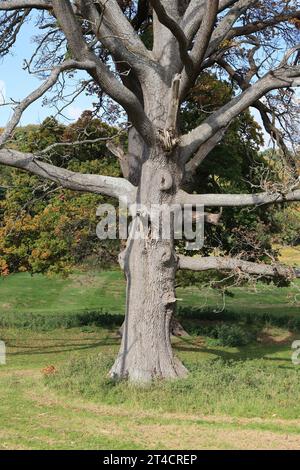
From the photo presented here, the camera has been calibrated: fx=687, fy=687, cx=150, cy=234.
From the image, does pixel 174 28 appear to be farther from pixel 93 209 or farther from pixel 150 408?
pixel 93 209

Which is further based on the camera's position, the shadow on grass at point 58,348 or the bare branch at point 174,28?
the shadow on grass at point 58,348

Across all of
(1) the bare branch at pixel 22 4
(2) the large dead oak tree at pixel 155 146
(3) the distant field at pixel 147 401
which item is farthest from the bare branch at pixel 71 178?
(3) the distant field at pixel 147 401

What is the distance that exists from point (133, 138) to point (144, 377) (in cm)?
489

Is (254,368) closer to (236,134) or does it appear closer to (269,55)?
(269,55)

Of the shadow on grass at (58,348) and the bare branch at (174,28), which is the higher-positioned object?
the bare branch at (174,28)

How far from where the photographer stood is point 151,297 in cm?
1234

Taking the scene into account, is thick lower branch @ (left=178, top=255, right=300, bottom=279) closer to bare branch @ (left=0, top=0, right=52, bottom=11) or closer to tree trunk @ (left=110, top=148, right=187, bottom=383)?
tree trunk @ (left=110, top=148, right=187, bottom=383)

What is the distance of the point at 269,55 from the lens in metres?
14.2

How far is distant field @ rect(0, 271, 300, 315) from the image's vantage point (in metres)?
30.7

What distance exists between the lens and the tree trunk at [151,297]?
12164mm

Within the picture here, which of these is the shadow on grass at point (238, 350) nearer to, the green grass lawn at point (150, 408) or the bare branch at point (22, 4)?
the green grass lawn at point (150, 408)

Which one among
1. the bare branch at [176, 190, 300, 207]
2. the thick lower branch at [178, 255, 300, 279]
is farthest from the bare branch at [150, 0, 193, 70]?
the thick lower branch at [178, 255, 300, 279]

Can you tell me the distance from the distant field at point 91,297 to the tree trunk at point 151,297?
646 inches

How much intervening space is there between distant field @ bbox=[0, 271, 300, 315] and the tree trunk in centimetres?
1640
